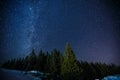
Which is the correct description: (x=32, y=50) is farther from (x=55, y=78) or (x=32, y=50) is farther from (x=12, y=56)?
(x=55, y=78)

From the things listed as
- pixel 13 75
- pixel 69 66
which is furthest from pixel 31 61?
pixel 69 66

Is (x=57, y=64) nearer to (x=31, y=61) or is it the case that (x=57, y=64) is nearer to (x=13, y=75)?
(x=31, y=61)

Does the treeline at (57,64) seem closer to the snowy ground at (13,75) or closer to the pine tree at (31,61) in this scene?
the pine tree at (31,61)

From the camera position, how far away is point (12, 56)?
8438mm

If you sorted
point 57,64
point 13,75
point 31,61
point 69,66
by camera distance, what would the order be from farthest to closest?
point 57,64 < point 69,66 < point 31,61 < point 13,75

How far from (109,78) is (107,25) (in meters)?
3.03

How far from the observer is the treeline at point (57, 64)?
8.44 metres

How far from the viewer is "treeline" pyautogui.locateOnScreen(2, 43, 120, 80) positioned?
332 inches

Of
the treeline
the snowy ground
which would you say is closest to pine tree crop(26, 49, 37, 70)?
the treeline

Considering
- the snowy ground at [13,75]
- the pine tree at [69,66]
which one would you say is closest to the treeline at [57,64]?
the pine tree at [69,66]

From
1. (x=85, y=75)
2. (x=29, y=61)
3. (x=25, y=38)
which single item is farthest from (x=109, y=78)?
(x=25, y=38)

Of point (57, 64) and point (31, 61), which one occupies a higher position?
point (31, 61)

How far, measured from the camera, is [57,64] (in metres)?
8.78

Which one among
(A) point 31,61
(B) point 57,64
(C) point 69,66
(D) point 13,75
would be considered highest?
(A) point 31,61
